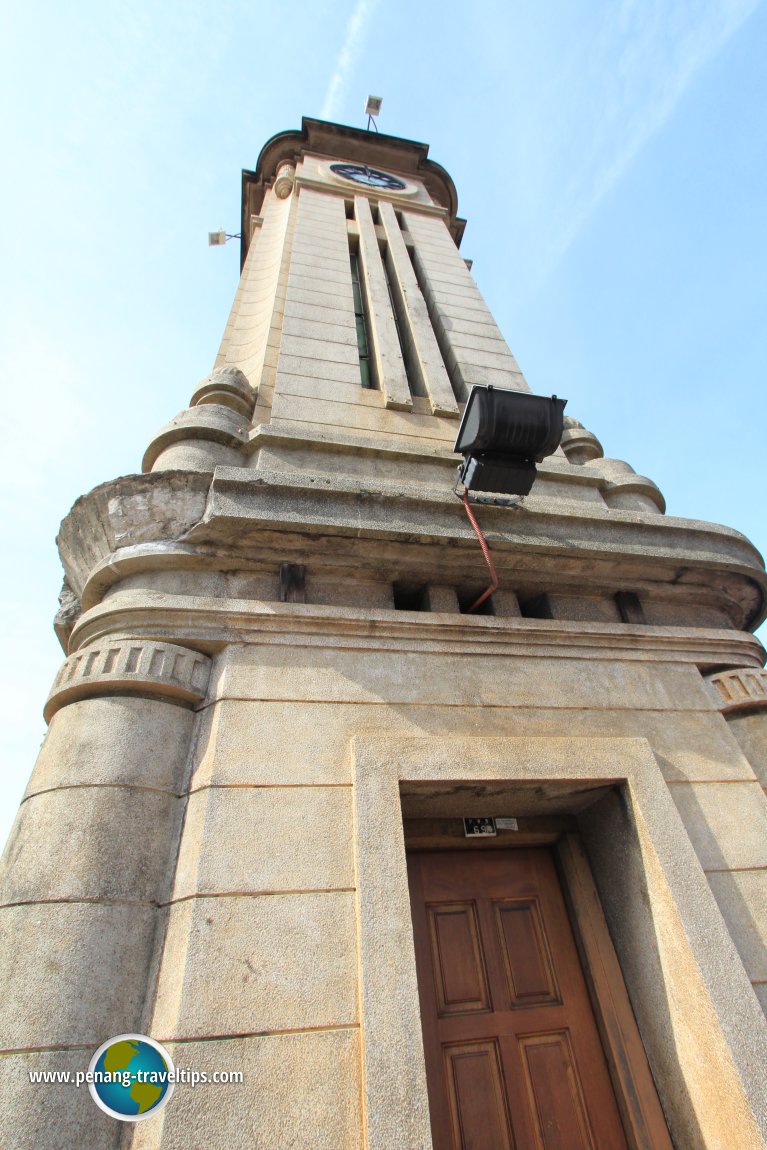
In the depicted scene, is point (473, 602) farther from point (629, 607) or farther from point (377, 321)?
point (377, 321)

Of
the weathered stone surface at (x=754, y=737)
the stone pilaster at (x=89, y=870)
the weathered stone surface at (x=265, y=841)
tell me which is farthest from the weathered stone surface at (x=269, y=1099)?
the weathered stone surface at (x=754, y=737)

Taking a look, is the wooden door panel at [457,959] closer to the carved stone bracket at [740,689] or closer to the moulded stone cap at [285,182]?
the carved stone bracket at [740,689]

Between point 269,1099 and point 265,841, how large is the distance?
1050mm

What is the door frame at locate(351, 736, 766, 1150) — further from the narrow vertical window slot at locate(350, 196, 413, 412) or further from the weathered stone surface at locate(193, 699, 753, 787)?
the narrow vertical window slot at locate(350, 196, 413, 412)

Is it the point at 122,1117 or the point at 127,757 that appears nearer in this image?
the point at 122,1117

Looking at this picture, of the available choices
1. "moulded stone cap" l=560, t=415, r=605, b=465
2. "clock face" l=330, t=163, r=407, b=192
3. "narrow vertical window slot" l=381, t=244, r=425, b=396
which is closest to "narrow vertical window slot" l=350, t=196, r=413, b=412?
"narrow vertical window slot" l=381, t=244, r=425, b=396

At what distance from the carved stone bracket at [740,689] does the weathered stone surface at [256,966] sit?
3338 millimetres

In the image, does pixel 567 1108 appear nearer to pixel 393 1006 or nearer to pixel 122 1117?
pixel 393 1006

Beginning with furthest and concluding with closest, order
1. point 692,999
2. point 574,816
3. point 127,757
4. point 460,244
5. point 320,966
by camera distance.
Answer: point 460,244 < point 574,816 < point 127,757 < point 692,999 < point 320,966

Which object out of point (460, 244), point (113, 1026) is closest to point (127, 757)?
point (113, 1026)

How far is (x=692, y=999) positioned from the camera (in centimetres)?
310

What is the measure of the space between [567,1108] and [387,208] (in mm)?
13930

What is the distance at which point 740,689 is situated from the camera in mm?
4570

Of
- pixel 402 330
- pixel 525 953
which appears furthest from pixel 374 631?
pixel 402 330
